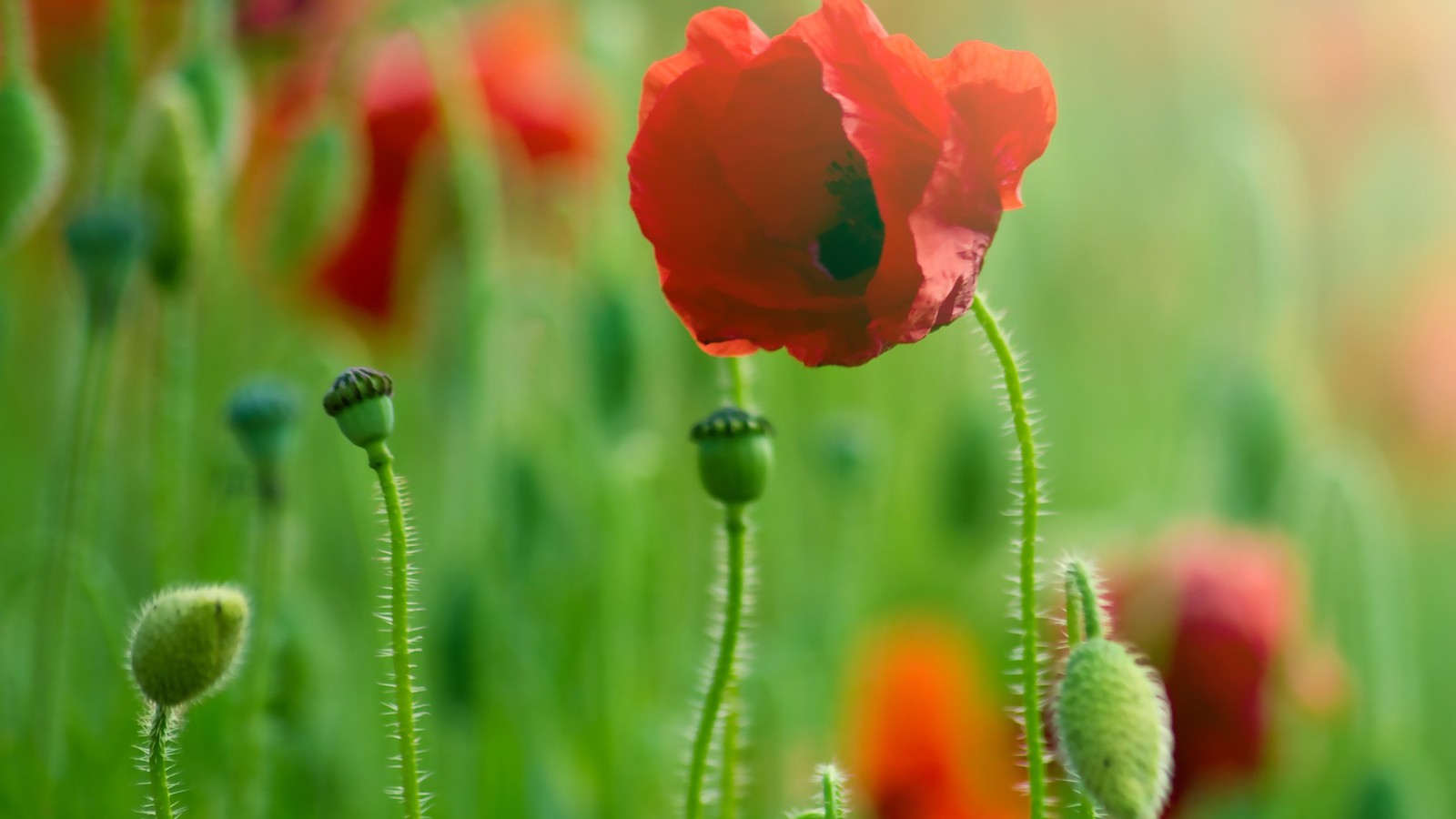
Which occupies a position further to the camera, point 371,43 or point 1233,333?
point 371,43

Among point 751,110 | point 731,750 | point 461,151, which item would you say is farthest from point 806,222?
point 461,151

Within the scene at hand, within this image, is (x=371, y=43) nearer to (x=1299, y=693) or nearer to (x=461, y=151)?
(x=461, y=151)

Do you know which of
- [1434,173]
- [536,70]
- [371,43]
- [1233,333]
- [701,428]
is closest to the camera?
[701,428]

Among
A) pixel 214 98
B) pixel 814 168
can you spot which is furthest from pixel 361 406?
pixel 214 98

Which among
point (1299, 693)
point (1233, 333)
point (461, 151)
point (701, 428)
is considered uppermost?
point (461, 151)

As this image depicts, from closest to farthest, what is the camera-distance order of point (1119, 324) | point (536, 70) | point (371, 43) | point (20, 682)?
point (20, 682) → point (371, 43) → point (536, 70) → point (1119, 324)

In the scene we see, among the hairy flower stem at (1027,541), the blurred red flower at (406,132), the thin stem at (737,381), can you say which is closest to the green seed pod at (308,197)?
the blurred red flower at (406,132)

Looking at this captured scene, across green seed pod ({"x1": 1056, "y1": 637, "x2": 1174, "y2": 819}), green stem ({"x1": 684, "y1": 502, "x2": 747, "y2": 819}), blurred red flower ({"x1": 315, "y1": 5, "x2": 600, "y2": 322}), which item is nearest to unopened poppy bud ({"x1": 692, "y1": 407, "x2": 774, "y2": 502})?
green stem ({"x1": 684, "y1": 502, "x2": 747, "y2": 819})
